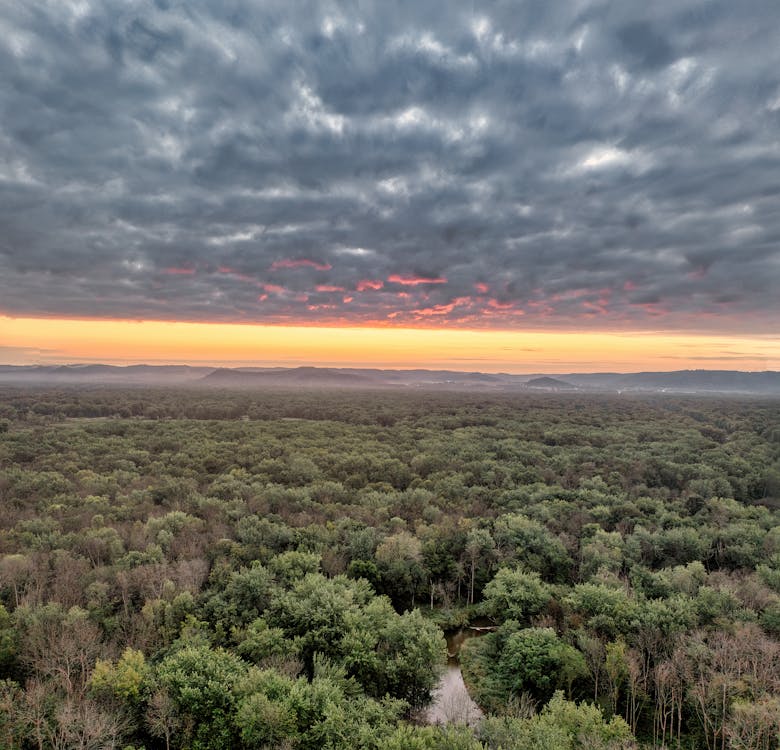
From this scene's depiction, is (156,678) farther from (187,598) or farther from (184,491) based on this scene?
(184,491)

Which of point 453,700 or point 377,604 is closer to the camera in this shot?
point 453,700

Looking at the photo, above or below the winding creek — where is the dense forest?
above

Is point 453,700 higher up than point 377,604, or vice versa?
point 377,604

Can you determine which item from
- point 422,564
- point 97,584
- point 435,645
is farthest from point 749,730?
point 97,584

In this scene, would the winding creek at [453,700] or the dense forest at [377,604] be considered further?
the winding creek at [453,700]
